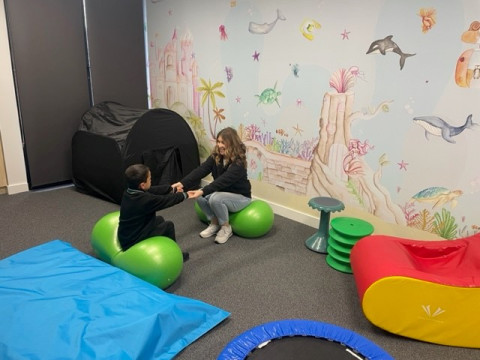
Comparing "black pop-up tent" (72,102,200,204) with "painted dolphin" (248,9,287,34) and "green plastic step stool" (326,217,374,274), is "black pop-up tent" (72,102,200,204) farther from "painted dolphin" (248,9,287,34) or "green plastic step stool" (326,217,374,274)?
"green plastic step stool" (326,217,374,274)

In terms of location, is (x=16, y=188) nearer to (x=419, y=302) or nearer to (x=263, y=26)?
(x=263, y=26)

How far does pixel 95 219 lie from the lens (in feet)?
11.6

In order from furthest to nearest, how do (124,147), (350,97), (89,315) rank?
(124,147) < (350,97) < (89,315)

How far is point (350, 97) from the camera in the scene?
304 centimetres

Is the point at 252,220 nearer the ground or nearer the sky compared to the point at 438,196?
nearer the ground

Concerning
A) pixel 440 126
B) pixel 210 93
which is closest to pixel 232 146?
pixel 210 93

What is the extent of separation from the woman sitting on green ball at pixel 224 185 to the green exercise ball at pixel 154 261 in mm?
685

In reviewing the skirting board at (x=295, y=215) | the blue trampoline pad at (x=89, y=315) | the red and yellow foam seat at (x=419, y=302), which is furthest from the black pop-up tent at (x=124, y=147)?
the red and yellow foam seat at (x=419, y=302)

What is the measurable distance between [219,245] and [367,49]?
1.84 meters

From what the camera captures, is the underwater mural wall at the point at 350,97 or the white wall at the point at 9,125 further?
the white wall at the point at 9,125

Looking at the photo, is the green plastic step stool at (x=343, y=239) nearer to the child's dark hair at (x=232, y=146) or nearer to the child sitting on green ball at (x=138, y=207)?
the child's dark hair at (x=232, y=146)

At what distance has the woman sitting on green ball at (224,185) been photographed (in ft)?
10.1

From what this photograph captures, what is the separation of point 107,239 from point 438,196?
226 centimetres

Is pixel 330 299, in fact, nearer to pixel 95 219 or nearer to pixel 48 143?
pixel 95 219
